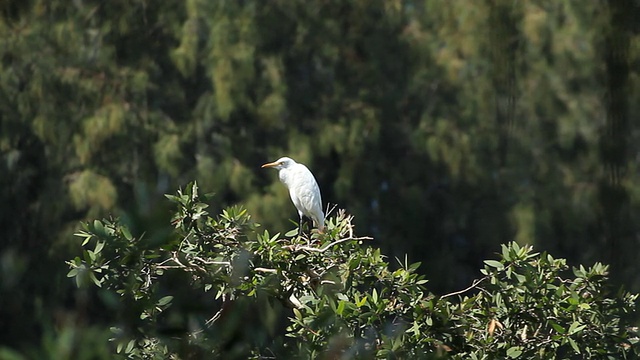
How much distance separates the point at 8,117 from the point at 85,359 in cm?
757

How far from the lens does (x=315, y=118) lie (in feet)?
28.1

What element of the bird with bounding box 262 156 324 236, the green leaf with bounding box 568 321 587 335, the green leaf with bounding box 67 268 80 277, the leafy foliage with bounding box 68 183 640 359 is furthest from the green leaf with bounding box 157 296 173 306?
the bird with bounding box 262 156 324 236

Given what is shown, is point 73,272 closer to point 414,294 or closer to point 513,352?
point 414,294

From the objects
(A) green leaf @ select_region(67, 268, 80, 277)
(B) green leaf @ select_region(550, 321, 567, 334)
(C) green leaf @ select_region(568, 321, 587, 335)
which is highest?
(A) green leaf @ select_region(67, 268, 80, 277)

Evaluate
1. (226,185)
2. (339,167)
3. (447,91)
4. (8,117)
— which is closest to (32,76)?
(8,117)

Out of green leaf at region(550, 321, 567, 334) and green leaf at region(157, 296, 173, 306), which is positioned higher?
green leaf at region(157, 296, 173, 306)

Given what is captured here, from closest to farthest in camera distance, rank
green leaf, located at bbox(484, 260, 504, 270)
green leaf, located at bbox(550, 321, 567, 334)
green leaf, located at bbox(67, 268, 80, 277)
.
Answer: green leaf, located at bbox(67, 268, 80, 277), green leaf, located at bbox(550, 321, 567, 334), green leaf, located at bbox(484, 260, 504, 270)

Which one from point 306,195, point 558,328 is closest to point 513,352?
point 558,328

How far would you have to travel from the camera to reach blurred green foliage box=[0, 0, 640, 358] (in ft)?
26.3

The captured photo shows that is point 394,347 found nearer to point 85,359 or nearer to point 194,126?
point 85,359

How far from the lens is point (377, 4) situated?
8930 mm

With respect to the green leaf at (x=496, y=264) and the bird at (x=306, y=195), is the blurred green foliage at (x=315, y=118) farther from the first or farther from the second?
the green leaf at (x=496, y=264)

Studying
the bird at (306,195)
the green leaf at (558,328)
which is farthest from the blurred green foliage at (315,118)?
the green leaf at (558,328)

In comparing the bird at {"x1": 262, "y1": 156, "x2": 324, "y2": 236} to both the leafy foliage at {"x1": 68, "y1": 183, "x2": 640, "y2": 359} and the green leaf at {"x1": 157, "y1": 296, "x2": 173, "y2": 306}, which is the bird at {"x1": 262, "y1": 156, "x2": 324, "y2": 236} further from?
the green leaf at {"x1": 157, "y1": 296, "x2": 173, "y2": 306}
